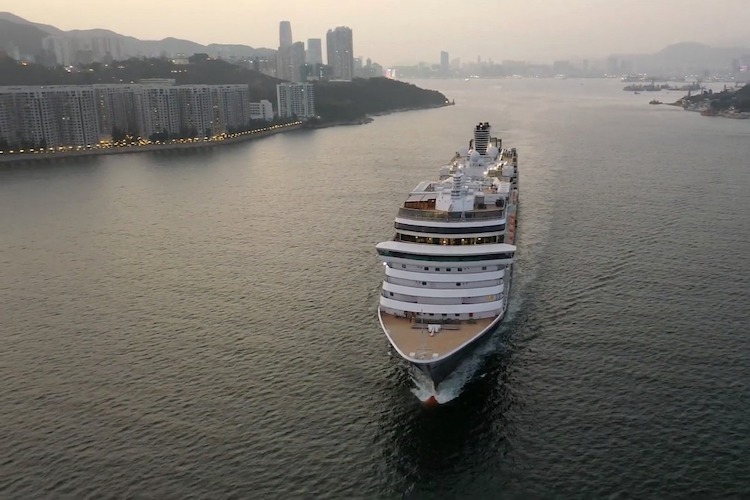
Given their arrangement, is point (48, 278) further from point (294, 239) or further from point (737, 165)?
point (737, 165)

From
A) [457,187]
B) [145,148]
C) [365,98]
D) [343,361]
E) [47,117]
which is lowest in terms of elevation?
[343,361]

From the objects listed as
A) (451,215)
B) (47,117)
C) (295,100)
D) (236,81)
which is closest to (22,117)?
(47,117)

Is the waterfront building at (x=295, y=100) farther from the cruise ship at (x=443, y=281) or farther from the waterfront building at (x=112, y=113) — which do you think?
the cruise ship at (x=443, y=281)

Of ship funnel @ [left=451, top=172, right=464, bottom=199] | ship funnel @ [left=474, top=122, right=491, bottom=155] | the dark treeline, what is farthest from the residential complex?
ship funnel @ [left=451, top=172, right=464, bottom=199]

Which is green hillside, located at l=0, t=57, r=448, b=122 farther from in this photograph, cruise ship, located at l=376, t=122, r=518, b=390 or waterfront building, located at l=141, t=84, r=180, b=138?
cruise ship, located at l=376, t=122, r=518, b=390

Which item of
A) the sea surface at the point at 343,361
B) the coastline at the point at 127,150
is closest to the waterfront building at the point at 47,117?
the coastline at the point at 127,150

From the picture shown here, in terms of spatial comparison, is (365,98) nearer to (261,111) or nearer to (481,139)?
(261,111)
